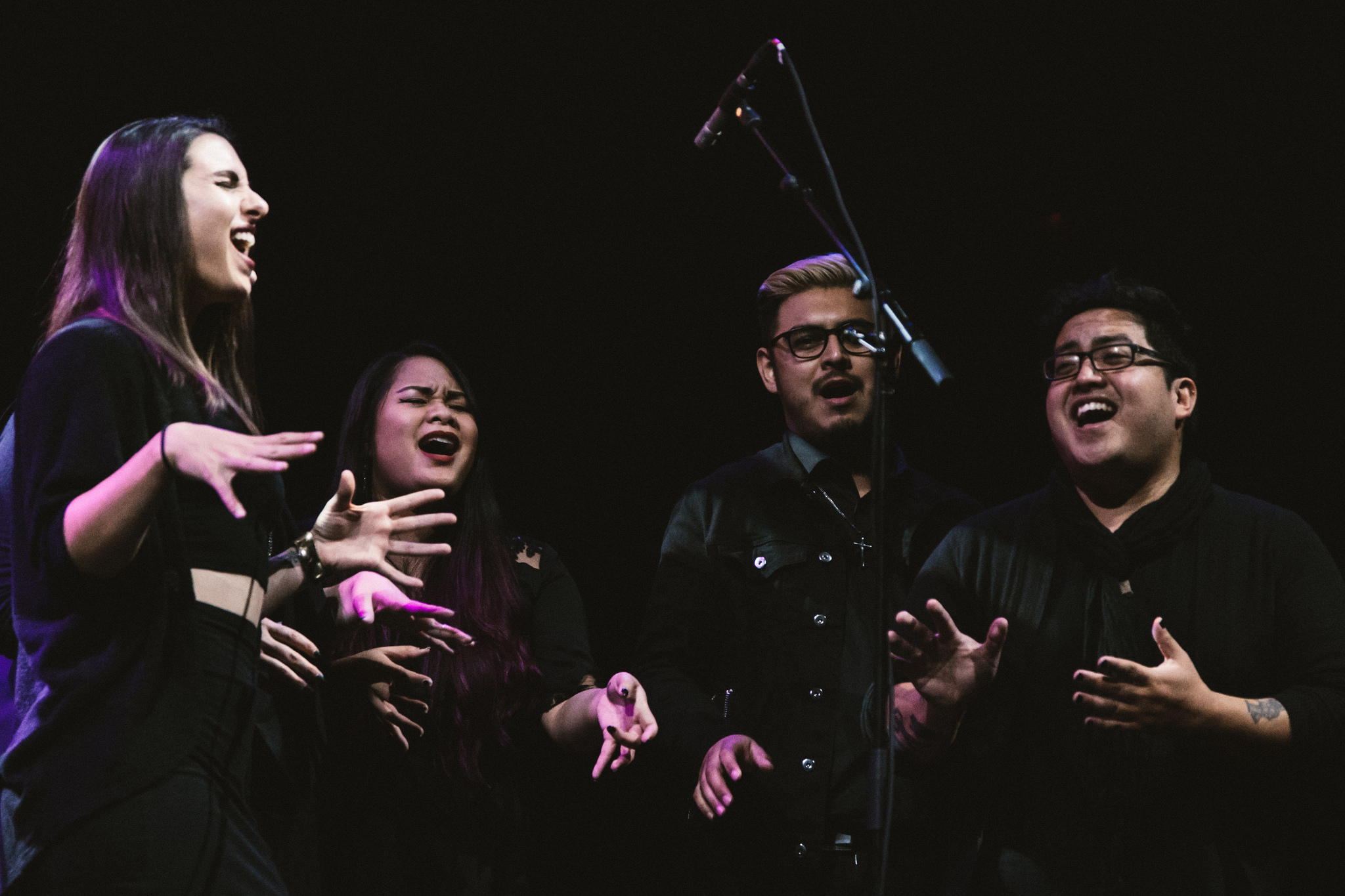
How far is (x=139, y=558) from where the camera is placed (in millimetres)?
1702

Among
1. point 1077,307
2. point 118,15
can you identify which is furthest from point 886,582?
point 118,15

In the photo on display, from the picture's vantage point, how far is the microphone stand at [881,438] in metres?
2.06

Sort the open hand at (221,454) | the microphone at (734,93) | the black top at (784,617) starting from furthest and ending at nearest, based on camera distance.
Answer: the black top at (784,617), the microphone at (734,93), the open hand at (221,454)

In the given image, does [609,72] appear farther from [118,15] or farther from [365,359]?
[118,15]

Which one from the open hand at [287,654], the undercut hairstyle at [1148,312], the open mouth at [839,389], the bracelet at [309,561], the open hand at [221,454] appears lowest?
the open hand at [287,654]

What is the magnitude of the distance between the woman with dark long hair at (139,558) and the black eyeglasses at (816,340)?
5.07 ft

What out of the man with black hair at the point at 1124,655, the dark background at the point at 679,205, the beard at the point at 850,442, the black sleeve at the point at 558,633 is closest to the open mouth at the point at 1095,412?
the man with black hair at the point at 1124,655

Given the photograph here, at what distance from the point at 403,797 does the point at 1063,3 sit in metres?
3.35

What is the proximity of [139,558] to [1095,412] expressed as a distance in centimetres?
218

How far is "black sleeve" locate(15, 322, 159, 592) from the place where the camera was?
5.41ft

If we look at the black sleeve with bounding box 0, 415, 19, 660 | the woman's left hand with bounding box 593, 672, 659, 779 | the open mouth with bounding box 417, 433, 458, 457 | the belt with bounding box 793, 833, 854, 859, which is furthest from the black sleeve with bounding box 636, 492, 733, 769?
the black sleeve with bounding box 0, 415, 19, 660

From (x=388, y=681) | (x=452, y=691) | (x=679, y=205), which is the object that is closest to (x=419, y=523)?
(x=388, y=681)

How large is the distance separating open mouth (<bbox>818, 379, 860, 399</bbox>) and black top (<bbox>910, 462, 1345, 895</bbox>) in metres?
0.53

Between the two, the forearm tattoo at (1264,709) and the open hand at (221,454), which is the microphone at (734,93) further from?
the forearm tattoo at (1264,709)
